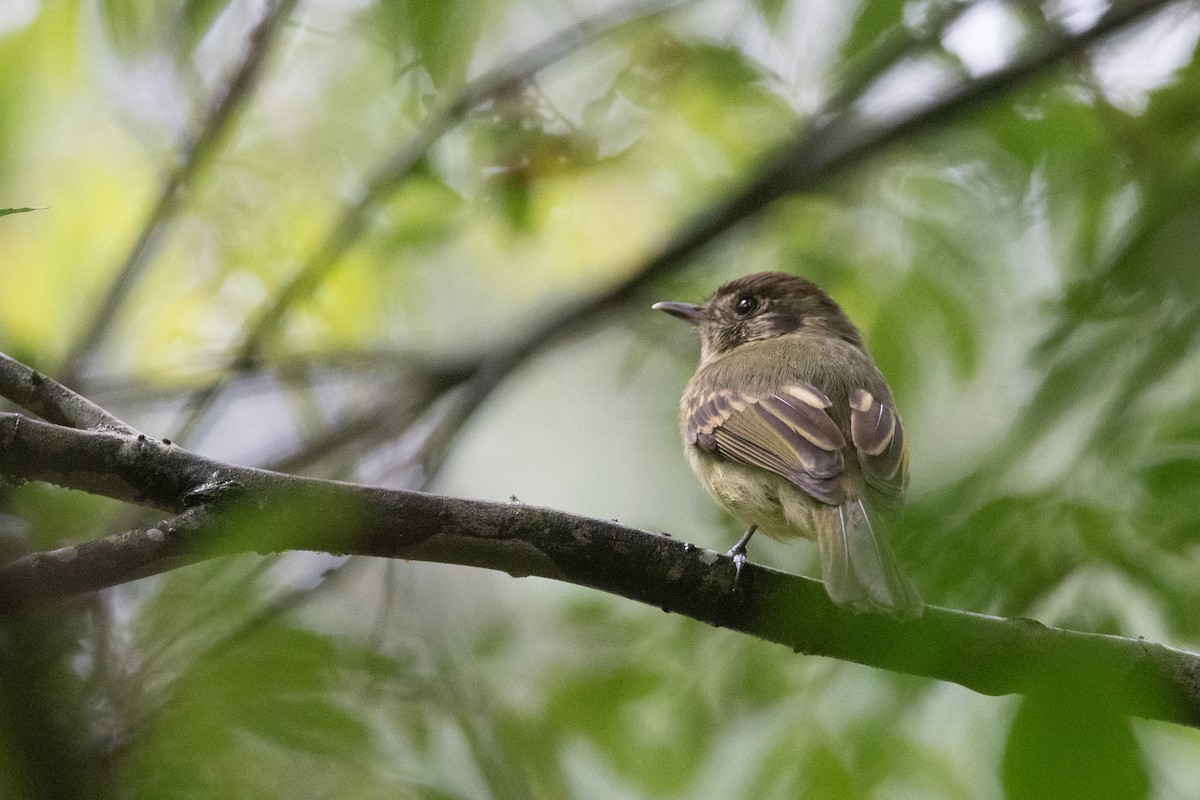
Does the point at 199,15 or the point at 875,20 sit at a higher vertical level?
the point at 199,15

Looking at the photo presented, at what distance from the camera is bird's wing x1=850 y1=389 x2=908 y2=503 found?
13.9 ft

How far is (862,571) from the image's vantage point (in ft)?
10.9

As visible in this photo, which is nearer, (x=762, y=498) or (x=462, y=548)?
→ (x=462, y=548)

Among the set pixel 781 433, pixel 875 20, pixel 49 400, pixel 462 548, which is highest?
pixel 875 20

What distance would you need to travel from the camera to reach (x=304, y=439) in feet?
18.4

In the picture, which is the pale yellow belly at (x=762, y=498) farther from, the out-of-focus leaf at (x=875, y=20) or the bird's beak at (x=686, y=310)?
the out-of-focus leaf at (x=875, y=20)

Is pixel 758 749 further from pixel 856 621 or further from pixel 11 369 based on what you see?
pixel 11 369

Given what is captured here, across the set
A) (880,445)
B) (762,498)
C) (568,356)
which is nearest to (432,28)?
(762,498)

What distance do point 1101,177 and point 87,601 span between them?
146 inches

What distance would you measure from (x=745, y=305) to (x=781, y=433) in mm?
1885

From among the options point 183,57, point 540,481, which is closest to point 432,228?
point 183,57

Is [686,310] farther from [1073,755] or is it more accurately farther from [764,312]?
[1073,755]

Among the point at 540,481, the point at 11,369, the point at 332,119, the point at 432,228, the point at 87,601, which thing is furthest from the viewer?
the point at 540,481

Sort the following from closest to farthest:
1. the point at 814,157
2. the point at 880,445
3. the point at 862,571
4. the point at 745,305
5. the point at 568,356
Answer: the point at 862,571 < the point at 880,445 < the point at 814,157 < the point at 745,305 < the point at 568,356
